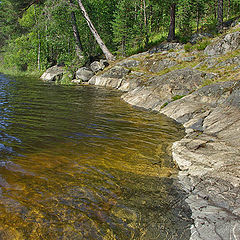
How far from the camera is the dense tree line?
23.9 meters

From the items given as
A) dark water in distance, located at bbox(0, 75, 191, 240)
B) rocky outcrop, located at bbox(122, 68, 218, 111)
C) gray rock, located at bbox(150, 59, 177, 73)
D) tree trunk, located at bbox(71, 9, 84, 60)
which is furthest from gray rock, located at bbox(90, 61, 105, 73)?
dark water in distance, located at bbox(0, 75, 191, 240)

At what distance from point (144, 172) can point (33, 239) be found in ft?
8.28

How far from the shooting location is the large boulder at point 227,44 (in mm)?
13684

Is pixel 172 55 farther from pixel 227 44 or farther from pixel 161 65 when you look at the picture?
pixel 227 44

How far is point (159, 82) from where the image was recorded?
12.3 metres

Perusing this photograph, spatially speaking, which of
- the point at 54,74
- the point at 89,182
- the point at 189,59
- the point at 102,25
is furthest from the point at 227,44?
the point at 102,25

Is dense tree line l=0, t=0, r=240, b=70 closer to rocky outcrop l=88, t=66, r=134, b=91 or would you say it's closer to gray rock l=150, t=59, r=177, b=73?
rocky outcrop l=88, t=66, r=134, b=91

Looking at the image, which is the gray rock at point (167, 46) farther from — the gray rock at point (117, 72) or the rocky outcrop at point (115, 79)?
the rocky outcrop at point (115, 79)

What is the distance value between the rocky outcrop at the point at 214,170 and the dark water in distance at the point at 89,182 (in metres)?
0.26

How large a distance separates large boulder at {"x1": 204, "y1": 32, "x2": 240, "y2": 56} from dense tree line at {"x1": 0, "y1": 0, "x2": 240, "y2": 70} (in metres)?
8.14

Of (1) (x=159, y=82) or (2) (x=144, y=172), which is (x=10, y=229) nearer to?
(2) (x=144, y=172)

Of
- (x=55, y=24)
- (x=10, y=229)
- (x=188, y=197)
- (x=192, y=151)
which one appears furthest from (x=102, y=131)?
(x=55, y=24)

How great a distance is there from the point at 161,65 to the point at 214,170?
1493 centimetres

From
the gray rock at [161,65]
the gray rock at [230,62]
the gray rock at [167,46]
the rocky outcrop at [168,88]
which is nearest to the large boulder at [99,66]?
the gray rock at [167,46]
